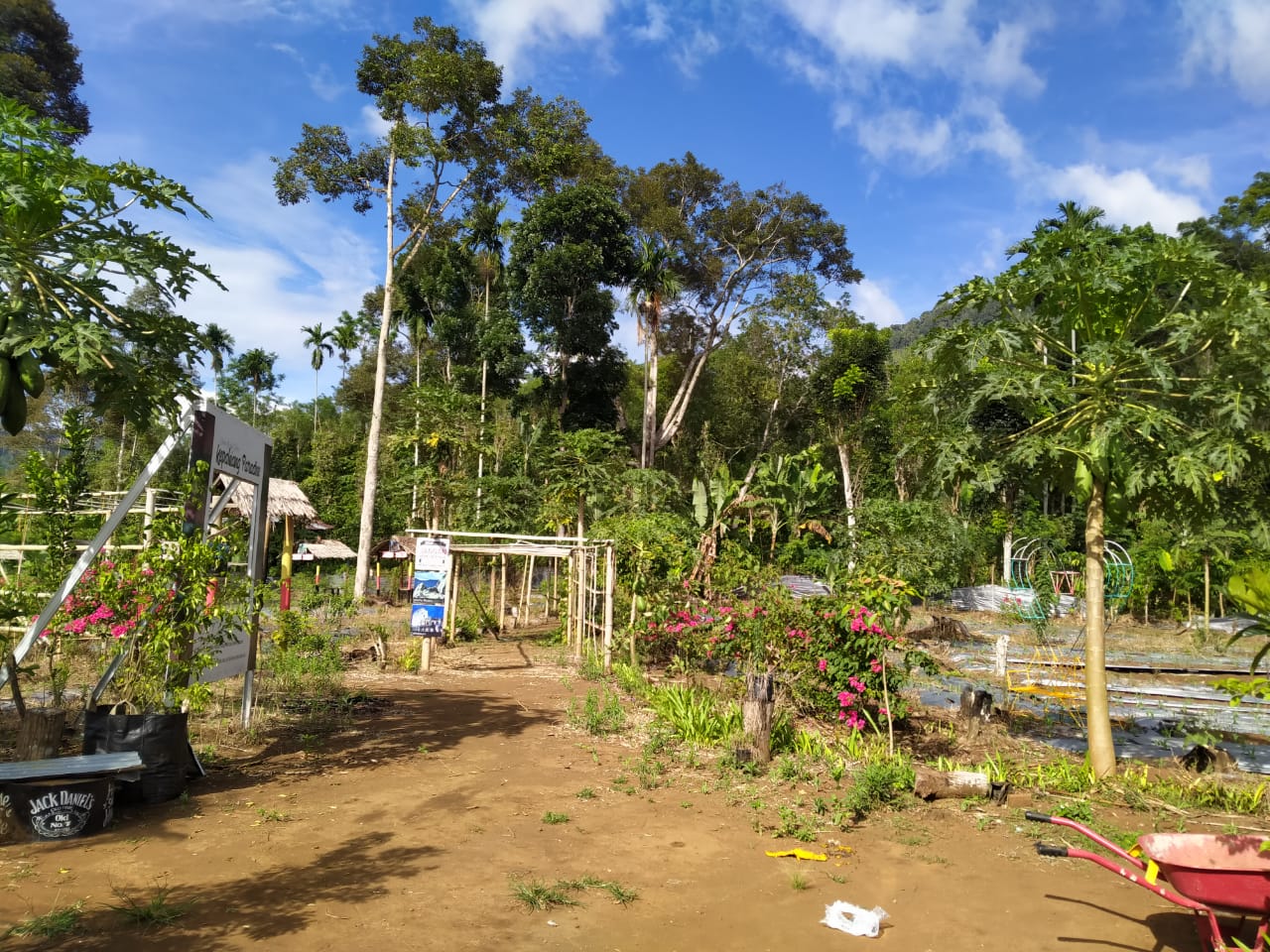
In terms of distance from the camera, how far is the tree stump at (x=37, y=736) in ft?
17.5

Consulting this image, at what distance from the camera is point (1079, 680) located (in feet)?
43.4

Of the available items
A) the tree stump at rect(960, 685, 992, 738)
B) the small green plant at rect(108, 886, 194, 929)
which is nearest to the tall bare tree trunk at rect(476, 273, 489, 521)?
the tree stump at rect(960, 685, 992, 738)

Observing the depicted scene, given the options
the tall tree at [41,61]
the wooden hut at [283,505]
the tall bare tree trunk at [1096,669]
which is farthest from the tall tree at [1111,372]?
the tall tree at [41,61]

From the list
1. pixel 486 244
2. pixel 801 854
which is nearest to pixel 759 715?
pixel 801 854

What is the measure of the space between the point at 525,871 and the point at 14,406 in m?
3.64

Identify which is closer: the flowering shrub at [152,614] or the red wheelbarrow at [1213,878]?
the red wheelbarrow at [1213,878]

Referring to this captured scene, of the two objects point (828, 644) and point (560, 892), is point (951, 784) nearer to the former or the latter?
point (828, 644)

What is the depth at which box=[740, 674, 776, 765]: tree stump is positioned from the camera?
7258 mm

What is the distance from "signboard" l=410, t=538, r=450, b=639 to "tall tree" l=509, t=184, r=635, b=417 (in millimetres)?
15021

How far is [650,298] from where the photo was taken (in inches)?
1091

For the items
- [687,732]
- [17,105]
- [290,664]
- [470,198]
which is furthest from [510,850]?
[470,198]

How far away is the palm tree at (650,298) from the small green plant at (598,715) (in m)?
17.9

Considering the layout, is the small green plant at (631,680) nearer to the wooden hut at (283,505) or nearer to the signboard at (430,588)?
the signboard at (430,588)

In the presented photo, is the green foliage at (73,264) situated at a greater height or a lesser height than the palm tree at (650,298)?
lesser
